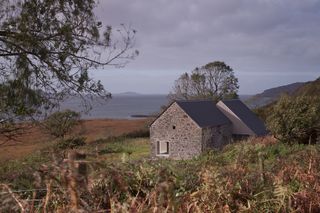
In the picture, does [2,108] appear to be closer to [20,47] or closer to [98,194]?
[20,47]

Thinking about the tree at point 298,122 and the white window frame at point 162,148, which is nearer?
the tree at point 298,122

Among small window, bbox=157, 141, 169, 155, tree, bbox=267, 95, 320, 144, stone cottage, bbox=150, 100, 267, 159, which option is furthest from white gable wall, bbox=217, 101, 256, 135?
tree, bbox=267, 95, 320, 144

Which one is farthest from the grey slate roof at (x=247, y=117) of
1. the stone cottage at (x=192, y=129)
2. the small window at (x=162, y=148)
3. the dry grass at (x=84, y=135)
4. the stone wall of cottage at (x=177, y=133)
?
the dry grass at (x=84, y=135)

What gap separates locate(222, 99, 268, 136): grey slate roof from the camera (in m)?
39.1

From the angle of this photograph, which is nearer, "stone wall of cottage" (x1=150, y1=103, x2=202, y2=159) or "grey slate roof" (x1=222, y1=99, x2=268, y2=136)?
"stone wall of cottage" (x1=150, y1=103, x2=202, y2=159)

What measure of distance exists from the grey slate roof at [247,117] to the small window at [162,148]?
274 inches

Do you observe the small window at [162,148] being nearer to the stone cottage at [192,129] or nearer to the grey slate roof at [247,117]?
the stone cottage at [192,129]

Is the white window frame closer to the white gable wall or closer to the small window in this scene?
the small window

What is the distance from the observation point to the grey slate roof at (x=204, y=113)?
110 feet

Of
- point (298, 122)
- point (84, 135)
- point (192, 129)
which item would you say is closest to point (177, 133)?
point (192, 129)

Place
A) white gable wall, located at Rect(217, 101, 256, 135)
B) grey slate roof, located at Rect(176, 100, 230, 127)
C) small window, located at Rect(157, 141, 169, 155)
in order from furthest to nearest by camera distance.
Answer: white gable wall, located at Rect(217, 101, 256, 135) < small window, located at Rect(157, 141, 169, 155) < grey slate roof, located at Rect(176, 100, 230, 127)

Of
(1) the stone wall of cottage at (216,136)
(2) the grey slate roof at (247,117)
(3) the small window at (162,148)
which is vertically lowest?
(3) the small window at (162,148)

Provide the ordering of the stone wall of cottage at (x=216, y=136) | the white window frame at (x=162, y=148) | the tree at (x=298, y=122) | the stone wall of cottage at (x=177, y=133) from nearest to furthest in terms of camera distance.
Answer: the tree at (x=298, y=122), the stone wall of cottage at (x=177, y=133), the stone wall of cottage at (x=216, y=136), the white window frame at (x=162, y=148)

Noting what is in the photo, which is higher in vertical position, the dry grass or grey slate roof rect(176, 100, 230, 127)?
grey slate roof rect(176, 100, 230, 127)
